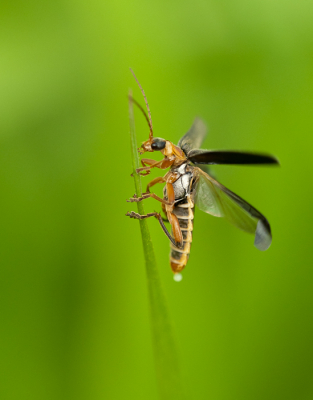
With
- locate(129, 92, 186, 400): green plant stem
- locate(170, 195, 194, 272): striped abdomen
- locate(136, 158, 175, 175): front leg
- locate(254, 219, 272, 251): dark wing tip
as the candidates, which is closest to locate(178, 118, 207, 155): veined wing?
locate(136, 158, 175, 175): front leg

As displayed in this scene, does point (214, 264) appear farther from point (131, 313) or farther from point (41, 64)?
point (41, 64)

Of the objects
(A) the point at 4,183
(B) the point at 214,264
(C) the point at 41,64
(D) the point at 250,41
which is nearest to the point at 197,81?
(D) the point at 250,41

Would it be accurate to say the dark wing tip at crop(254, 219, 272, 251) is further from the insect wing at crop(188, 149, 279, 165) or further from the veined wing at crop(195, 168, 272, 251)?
the insect wing at crop(188, 149, 279, 165)

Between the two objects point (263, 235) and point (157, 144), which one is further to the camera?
point (157, 144)

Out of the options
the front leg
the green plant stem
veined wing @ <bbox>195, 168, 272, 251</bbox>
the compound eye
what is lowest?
the green plant stem

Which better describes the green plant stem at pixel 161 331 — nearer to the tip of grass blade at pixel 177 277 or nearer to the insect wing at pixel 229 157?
the insect wing at pixel 229 157

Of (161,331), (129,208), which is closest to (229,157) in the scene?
(129,208)

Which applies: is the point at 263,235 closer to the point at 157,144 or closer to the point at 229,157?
the point at 229,157
